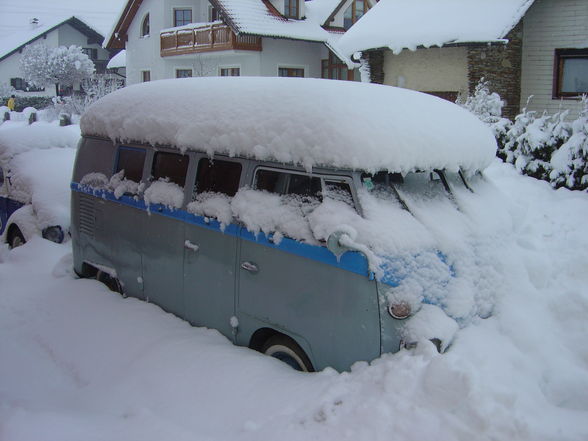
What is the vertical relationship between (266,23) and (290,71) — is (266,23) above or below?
above

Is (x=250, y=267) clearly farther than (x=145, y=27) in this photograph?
No

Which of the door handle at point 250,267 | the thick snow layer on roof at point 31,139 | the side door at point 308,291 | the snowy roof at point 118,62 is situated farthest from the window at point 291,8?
the door handle at point 250,267

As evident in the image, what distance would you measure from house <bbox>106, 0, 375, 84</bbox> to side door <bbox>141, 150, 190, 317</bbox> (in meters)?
23.2

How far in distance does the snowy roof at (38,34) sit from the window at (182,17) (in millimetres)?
23002

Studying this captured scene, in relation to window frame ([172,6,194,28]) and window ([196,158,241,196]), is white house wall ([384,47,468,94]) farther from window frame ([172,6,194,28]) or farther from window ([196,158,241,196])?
window frame ([172,6,194,28])

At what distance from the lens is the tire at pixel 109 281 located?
20.5ft

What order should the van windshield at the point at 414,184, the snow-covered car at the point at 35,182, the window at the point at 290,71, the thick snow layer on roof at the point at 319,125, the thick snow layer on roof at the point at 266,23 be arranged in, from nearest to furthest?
the thick snow layer on roof at the point at 319,125 < the van windshield at the point at 414,184 < the snow-covered car at the point at 35,182 < the thick snow layer on roof at the point at 266,23 < the window at the point at 290,71

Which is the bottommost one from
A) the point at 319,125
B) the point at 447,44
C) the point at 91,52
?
the point at 319,125

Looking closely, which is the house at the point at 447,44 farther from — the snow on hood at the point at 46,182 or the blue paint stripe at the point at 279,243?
the blue paint stripe at the point at 279,243

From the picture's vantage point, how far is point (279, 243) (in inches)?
163

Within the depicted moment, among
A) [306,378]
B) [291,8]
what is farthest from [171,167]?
[291,8]

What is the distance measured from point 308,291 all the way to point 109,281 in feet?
10.7

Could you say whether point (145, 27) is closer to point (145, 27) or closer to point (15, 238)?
point (145, 27)

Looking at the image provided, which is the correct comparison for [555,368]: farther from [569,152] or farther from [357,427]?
[569,152]
